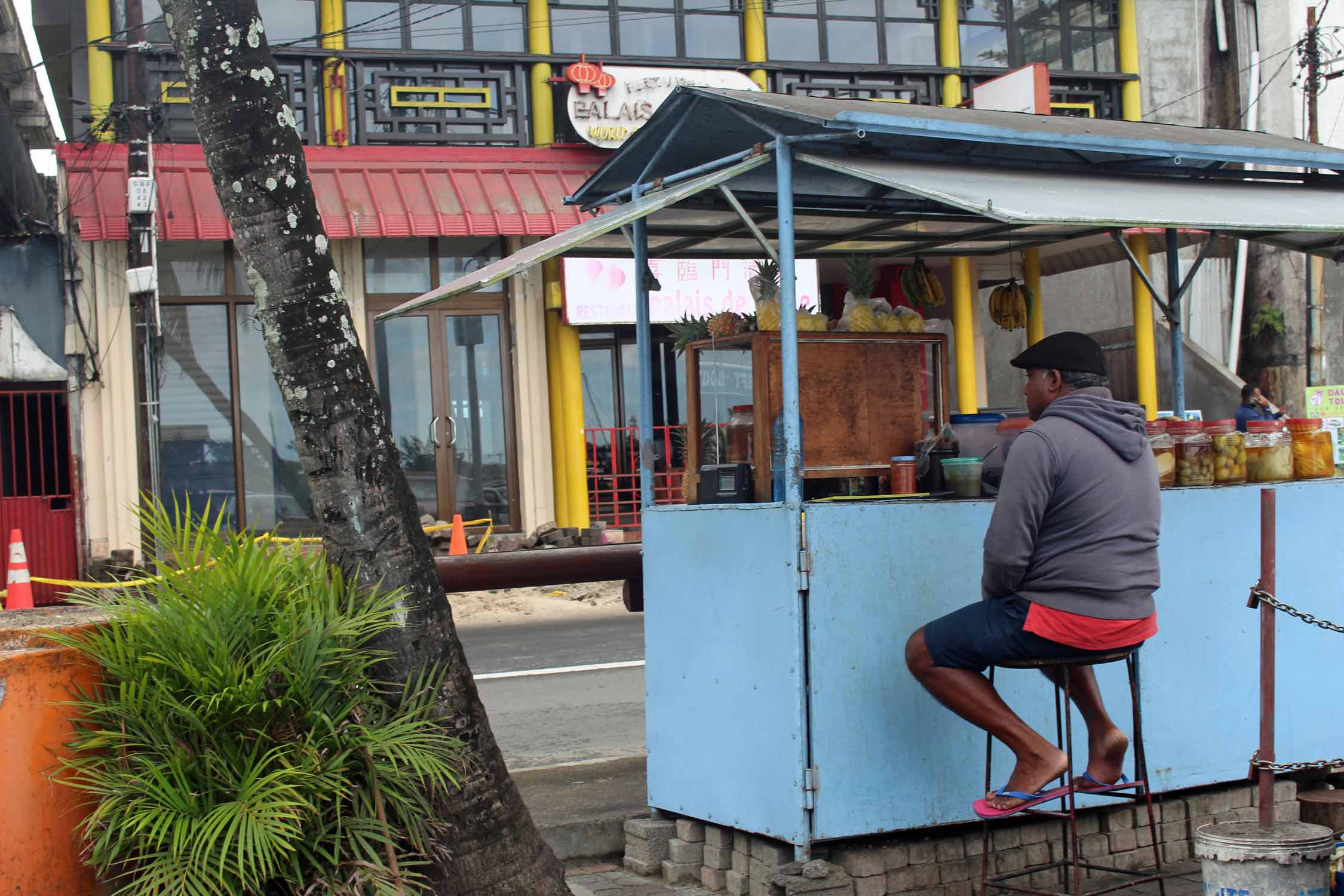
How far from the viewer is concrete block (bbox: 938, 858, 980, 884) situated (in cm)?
496

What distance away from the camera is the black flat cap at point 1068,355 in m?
4.55

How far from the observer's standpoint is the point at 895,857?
15.9 ft

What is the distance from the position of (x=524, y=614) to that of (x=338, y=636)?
10.1 m

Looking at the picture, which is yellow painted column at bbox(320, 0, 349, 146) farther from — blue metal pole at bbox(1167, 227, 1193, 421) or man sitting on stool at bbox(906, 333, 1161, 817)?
man sitting on stool at bbox(906, 333, 1161, 817)

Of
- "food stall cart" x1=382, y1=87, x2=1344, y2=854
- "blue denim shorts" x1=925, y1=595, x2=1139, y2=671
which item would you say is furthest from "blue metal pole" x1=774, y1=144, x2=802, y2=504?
"blue denim shorts" x1=925, y1=595, x2=1139, y2=671

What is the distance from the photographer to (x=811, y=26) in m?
17.9

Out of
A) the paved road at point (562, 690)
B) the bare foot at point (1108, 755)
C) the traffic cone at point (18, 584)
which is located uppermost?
the traffic cone at point (18, 584)

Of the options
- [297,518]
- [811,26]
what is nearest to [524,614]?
[297,518]

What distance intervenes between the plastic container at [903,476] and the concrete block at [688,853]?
5.24 ft

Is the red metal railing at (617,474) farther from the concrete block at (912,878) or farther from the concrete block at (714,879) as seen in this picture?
the concrete block at (912,878)

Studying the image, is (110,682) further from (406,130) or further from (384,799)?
(406,130)

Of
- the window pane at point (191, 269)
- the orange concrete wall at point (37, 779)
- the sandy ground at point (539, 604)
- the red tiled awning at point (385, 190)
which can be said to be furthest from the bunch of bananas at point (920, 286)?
the window pane at point (191, 269)

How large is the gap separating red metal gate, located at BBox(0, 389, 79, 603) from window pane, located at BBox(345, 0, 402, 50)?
5.38 metres

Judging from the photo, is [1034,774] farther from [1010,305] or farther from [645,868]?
[1010,305]
